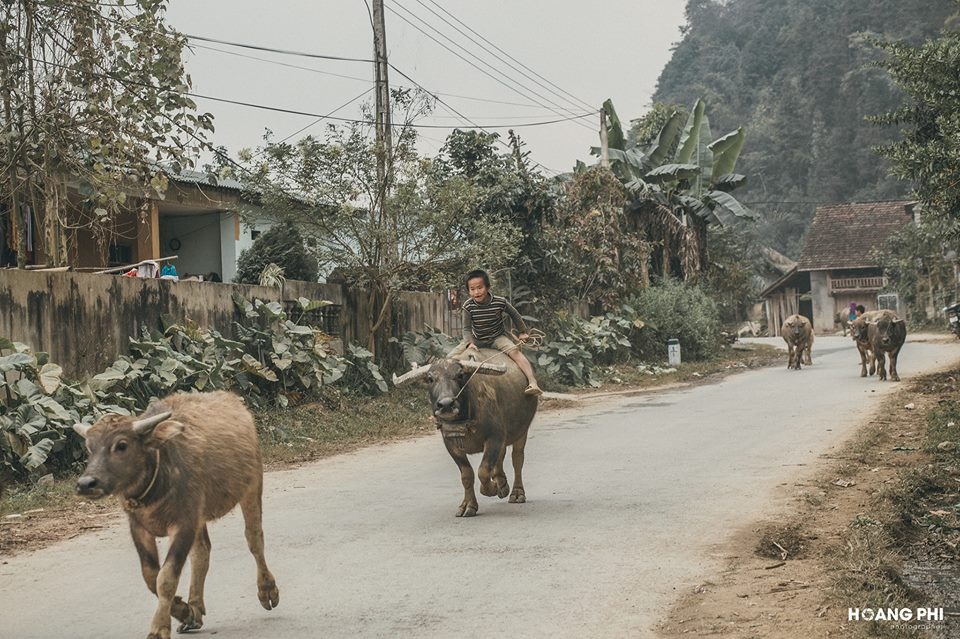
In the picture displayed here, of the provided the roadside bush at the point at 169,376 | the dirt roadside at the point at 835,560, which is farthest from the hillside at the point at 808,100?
the dirt roadside at the point at 835,560

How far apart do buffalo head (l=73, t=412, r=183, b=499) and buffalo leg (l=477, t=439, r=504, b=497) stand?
3.91 metres

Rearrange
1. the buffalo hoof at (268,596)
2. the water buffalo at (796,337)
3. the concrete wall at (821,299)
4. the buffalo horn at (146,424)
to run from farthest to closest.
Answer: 1. the concrete wall at (821,299)
2. the water buffalo at (796,337)
3. the buffalo hoof at (268,596)
4. the buffalo horn at (146,424)

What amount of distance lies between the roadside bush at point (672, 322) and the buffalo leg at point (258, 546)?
2439cm

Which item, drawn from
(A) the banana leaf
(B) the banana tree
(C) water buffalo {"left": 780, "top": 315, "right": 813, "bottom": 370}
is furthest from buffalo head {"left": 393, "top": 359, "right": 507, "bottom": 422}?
(A) the banana leaf

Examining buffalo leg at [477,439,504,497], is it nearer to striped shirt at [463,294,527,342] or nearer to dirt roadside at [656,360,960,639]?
striped shirt at [463,294,527,342]

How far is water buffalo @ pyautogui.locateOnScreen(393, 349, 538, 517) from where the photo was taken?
888 centimetres

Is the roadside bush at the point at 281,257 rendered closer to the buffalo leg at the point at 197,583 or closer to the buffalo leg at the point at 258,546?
the buffalo leg at the point at 258,546

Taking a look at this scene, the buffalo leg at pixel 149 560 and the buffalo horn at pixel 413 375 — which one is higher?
the buffalo horn at pixel 413 375

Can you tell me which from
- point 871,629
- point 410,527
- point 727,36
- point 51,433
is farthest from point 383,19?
point 727,36

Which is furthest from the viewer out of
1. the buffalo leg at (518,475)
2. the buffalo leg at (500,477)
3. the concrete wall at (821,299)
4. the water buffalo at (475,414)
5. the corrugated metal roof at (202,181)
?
the concrete wall at (821,299)

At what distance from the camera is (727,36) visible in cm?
8381

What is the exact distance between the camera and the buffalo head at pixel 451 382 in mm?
8727

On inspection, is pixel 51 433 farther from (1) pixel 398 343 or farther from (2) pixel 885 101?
(2) pixel 885 101

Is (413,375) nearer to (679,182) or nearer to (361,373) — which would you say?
(361,373)
